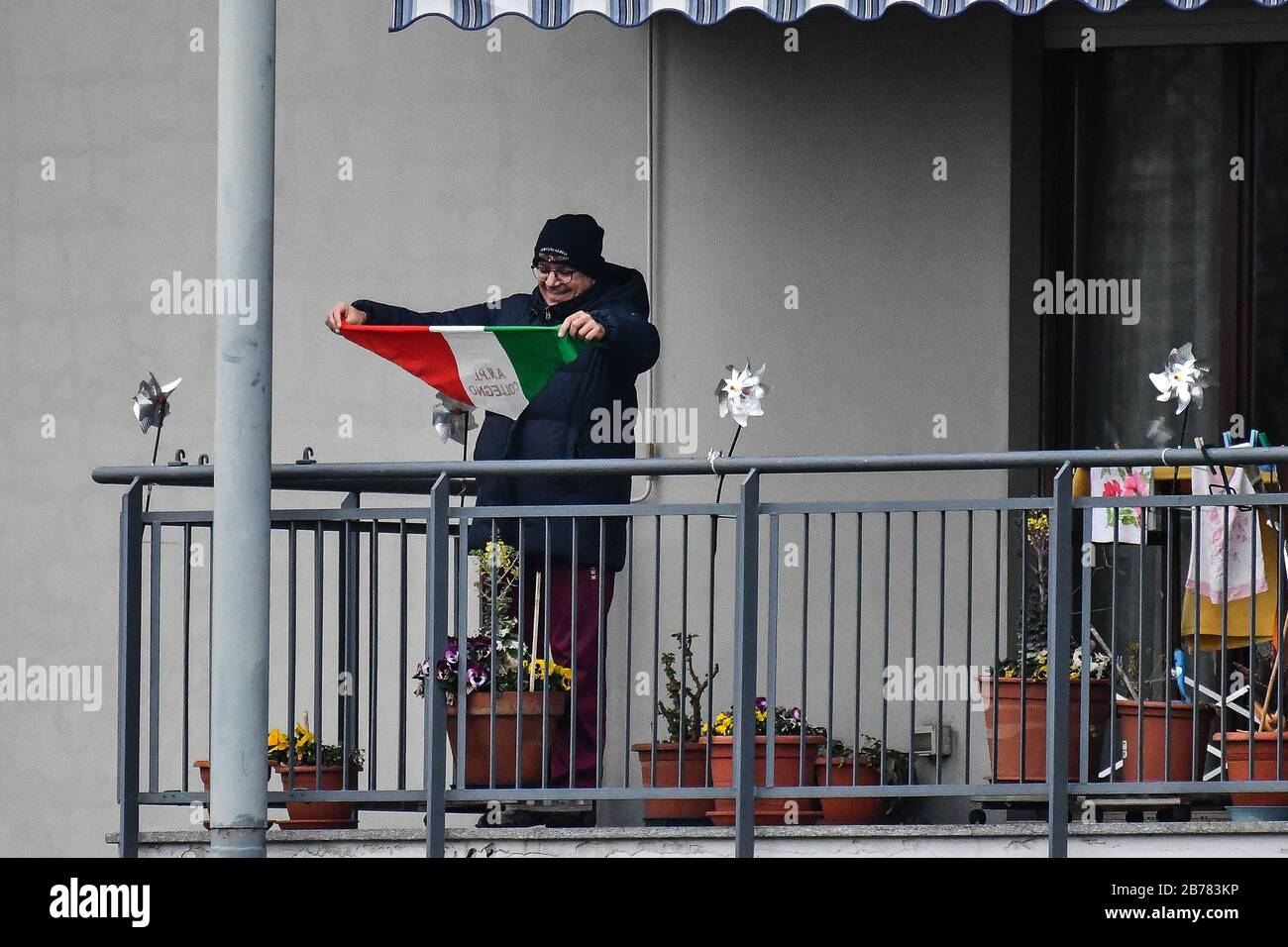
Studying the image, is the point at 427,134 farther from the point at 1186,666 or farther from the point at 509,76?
Answer: the point at 1186,666

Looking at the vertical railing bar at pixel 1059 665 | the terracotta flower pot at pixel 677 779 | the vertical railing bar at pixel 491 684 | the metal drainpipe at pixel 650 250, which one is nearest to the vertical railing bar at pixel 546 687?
the vertical railing bar at pixel 491 684

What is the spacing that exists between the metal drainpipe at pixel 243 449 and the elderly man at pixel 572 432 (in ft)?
4.02

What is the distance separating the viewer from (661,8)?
27.9ft

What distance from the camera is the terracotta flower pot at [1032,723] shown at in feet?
27.6

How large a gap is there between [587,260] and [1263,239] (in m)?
3.34

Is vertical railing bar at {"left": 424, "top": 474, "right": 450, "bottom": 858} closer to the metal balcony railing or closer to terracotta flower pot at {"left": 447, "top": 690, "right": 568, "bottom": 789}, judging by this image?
the metal balcony railing

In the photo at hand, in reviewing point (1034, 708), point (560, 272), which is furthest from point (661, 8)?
point (1034, 708)

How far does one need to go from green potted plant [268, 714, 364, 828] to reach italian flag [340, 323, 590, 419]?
1458 millimetres

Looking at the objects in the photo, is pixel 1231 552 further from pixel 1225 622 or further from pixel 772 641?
pixel 772 641

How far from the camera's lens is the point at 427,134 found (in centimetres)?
1052

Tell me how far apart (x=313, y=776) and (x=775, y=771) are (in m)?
1.77

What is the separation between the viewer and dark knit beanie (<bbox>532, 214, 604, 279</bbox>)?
9.06 metres

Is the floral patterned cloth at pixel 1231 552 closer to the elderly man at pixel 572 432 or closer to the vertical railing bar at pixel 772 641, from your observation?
the vertical railing bar at pixel 772 641
